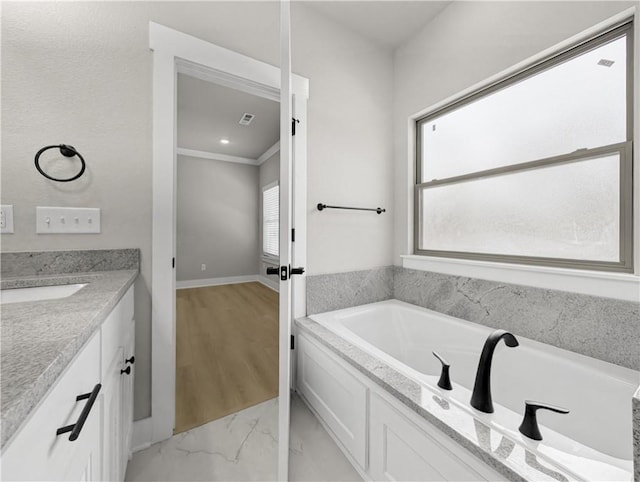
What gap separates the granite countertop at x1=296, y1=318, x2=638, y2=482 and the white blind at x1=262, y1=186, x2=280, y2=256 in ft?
13.0

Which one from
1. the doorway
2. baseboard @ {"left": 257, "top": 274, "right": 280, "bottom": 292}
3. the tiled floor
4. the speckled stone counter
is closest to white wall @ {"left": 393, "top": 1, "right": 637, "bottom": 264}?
the tiled floor

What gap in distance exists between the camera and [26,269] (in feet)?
3.70

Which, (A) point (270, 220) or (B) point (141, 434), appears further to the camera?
(A) point (270, 220)

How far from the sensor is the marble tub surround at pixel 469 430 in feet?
2.13

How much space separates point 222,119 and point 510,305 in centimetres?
386

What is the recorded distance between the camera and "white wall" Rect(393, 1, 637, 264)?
133 centimetres

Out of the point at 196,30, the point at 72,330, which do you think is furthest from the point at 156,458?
the point at 196,30

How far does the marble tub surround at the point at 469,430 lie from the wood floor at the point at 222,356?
101 cm

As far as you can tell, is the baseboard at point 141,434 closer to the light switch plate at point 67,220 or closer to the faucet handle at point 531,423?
the light switch plate at point 67,220

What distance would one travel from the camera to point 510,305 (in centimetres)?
151

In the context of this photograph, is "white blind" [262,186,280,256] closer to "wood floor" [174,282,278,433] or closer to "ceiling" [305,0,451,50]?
"wood floor" [174,282,278,433]

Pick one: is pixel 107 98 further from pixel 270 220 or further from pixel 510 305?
pixel 270 220

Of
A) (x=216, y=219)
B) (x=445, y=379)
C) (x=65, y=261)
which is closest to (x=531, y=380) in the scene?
(x=445, y=379)

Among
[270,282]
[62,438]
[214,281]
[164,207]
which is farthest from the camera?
[214,281]
